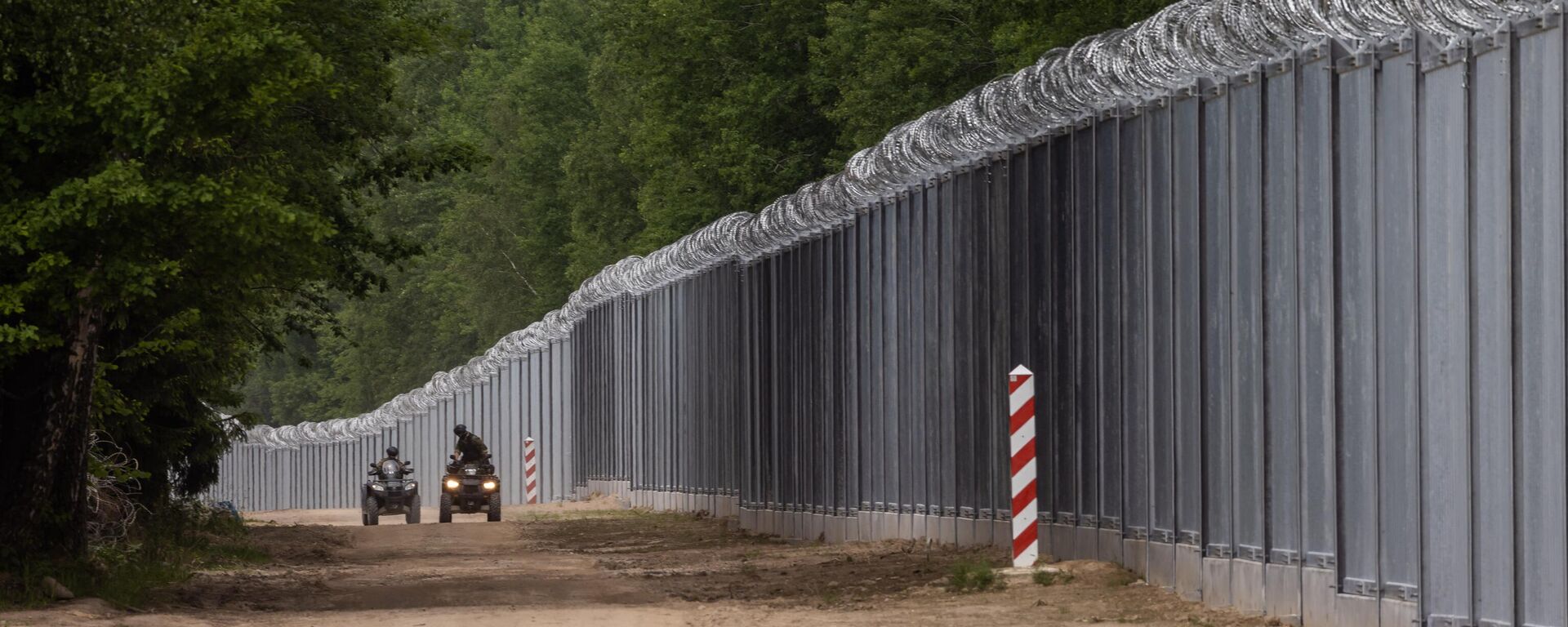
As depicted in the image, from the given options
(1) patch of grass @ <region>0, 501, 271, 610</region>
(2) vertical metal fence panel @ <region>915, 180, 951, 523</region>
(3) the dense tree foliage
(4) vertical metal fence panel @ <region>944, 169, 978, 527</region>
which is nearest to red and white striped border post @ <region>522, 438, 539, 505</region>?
(1) patch of grass @ <region>0, 501, 271, 610</region>

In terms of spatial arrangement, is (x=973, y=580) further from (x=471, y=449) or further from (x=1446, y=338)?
→ (x=471, y=449)

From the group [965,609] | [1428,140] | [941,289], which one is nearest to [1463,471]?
[1428,140]

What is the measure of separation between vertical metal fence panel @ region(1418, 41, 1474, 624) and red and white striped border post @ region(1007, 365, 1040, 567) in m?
5.83

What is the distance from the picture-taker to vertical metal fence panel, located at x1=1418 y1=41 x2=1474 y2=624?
1014 cm

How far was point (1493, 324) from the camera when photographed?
9891 millimetres

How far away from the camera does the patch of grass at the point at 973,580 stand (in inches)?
608

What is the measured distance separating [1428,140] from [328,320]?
26596 mm

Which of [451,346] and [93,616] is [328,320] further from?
[451,346]

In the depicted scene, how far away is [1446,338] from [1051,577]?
17.6ft

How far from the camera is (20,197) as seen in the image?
→ 1477 centimetres

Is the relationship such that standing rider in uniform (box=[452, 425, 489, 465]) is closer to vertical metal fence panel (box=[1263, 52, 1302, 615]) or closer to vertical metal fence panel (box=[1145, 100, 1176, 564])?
vertical metal fence panel (box=[1145, 100, 1176, 564])

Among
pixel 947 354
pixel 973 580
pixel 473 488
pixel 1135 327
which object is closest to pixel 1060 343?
pixel 1135 327

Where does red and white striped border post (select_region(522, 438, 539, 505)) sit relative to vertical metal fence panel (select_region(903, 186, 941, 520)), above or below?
below

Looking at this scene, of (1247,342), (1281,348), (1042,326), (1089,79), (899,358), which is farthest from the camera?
(899,358)
